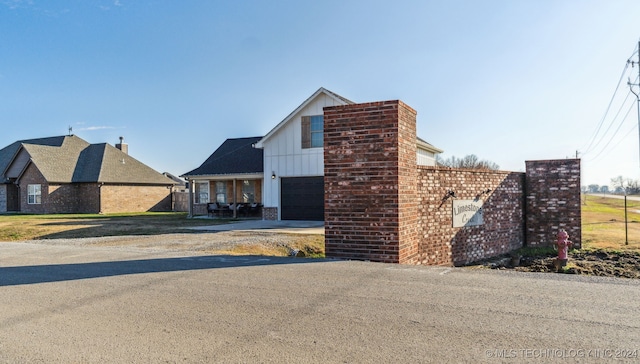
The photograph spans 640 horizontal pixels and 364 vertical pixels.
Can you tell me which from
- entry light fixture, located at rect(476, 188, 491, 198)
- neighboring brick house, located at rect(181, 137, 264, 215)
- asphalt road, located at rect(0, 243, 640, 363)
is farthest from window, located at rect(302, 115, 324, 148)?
asphalt road, located at rect(0, 243, 640, 363)

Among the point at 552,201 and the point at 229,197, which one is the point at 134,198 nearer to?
the point at 229,197

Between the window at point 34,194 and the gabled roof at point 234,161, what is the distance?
560 inches

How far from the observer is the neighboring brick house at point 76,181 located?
33062mm

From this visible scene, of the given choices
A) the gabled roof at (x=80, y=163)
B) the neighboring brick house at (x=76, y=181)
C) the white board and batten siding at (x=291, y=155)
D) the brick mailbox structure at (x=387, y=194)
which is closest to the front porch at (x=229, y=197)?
the white board and batten siding at (x=291, y=155)

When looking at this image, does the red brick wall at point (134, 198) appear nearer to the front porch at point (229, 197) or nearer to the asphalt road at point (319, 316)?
the front porch at point (229, 197)

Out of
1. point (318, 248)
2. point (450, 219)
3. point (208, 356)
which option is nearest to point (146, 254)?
point (318, 248)

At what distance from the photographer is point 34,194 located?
33.3 m

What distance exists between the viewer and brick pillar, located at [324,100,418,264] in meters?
7.48

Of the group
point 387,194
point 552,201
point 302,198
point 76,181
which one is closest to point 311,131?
point 302,198

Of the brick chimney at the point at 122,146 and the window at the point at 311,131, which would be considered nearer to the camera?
the window at the point at 311,131

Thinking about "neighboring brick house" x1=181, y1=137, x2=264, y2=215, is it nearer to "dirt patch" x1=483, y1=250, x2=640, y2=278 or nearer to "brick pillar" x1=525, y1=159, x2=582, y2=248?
"brick pillar" x1=525, y1=159, x2=582, y2=248

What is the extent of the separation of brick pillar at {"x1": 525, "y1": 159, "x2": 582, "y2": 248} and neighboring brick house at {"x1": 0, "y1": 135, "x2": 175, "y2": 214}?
3097 cm

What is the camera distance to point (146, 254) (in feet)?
29.7

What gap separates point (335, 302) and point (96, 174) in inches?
1347
